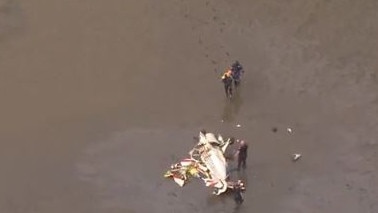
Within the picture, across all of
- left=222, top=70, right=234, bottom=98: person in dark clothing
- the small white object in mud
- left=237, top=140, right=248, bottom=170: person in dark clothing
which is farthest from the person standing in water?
left=222, top=70, right=234, bottom=98: person in dark clothing

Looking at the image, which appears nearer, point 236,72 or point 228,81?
point 228,81

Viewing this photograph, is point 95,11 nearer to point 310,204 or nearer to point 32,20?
point 32,20

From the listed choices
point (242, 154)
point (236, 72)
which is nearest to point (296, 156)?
point (242, 154)

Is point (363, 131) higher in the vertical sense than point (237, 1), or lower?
lower

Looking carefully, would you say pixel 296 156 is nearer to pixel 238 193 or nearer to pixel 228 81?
pixel 238 193

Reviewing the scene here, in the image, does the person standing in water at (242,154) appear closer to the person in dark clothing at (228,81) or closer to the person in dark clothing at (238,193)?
the person in dark clothing at (238,193)

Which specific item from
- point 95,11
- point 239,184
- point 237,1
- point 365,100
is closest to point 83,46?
point 95,11
